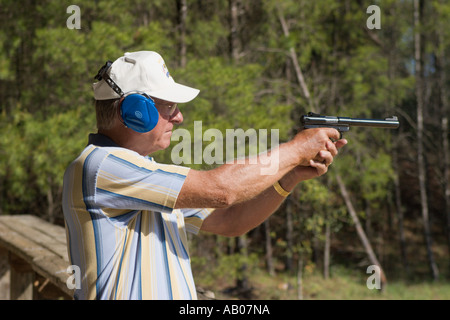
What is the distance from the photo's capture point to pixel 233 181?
1536 mm

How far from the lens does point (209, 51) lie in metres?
13.2

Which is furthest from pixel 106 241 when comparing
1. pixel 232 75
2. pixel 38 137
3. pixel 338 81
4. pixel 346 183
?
pixel 338 81

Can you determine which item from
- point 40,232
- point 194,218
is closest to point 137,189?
point 194,218

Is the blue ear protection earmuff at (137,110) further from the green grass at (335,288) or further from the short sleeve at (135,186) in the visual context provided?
the green grass at (335,288)

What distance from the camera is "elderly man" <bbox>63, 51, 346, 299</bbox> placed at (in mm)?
1469

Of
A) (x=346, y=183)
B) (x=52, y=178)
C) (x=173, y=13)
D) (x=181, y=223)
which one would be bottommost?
(x=346, y=183)

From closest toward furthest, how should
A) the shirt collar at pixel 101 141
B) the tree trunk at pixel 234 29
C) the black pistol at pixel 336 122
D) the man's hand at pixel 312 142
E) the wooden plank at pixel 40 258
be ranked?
the shirt collar at pixel 101 141
the man's hand at pixel 312 142
the black pistol at pixel 336 122
the wooden plank at pixel 40 258
the tree trunk at pixel 234 29

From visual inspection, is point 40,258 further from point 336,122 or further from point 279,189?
point 336,122

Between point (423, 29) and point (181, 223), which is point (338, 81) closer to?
point (423, 29)

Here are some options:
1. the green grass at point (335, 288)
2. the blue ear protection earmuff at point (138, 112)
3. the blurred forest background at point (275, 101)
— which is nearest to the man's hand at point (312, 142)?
the blue ear protection earmuff at point (138, 112)

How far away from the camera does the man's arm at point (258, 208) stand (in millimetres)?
2004

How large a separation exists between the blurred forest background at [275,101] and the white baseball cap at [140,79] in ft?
4.98
